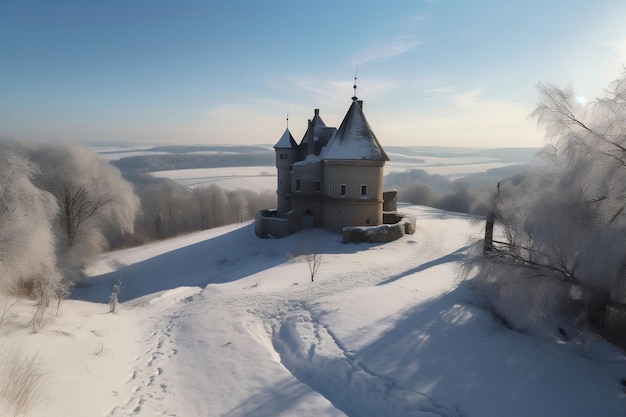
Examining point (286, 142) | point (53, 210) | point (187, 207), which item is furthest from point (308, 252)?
point (187, 207)

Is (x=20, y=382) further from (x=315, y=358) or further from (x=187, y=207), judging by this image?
(x=187, y=207)

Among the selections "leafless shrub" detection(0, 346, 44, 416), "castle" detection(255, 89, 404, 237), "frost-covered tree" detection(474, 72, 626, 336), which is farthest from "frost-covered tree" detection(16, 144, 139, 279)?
"frost-covered tree" detection(474, 72, 626, 336)

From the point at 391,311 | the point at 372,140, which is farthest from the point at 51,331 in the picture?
the point at 372,140

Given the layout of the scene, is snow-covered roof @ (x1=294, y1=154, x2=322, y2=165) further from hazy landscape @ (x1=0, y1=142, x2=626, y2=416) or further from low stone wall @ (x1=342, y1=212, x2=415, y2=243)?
hazy landscape @ (x1=0, y1=142, x2=626, y2=416)

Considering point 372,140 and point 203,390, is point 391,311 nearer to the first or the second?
point 203,390

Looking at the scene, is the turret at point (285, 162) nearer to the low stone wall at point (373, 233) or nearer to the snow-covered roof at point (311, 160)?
the snow-covered roof at point (311, 160)

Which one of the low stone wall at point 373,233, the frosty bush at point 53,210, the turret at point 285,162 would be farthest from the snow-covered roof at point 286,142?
the frosty bush at point 53,210

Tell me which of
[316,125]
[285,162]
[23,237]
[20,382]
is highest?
[316,125]

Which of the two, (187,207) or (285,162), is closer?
(285,162)
